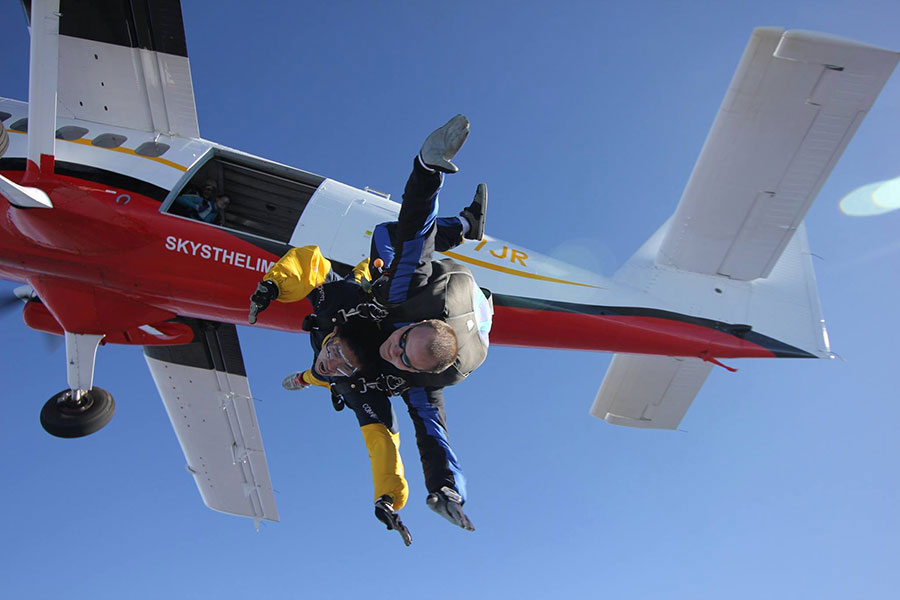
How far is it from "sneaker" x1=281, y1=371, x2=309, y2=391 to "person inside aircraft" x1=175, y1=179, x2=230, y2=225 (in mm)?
2733

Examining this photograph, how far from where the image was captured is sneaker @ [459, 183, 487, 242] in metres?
3.83

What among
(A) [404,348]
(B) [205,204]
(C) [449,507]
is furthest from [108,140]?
(C) [449,507]

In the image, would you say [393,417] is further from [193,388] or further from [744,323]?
[193,388]

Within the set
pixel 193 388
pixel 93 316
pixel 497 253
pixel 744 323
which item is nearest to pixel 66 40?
pixel 93 316

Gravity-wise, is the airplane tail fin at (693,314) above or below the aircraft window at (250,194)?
above

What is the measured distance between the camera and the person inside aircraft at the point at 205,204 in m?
6.52

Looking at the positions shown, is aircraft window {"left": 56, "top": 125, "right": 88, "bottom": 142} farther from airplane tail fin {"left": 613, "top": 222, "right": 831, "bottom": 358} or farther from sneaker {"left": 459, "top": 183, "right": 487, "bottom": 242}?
airplane tail fin {"left": 613, "top": 222, "right": 831, "bottom": 358}

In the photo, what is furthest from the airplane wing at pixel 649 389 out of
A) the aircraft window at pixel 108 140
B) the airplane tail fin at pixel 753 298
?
the aircraft window at pixel 108 140

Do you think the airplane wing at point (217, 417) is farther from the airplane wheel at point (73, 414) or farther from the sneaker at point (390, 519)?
the sneaker at point (390, 519)

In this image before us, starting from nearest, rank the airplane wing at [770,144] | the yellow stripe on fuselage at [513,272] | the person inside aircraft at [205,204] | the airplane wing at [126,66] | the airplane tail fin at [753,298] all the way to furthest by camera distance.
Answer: the airplane wing at [770,144], the airplane tail fin at [753,298], the yellow stripe on fuselage at [513,272], the person inside aircraft at [205,204], the airplane wing at [126,66]

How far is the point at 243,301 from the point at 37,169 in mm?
2420

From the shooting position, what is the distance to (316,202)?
662cm

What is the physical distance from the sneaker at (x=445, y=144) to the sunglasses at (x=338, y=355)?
1156 millimetres

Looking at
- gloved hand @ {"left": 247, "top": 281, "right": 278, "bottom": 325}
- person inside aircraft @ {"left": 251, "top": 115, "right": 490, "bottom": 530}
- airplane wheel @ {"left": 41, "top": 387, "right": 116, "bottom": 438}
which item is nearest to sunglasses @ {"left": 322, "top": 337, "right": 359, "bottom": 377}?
person inside aircraft @ {"left": 251, "top": 115, "right": 490, "bottom": 530}
